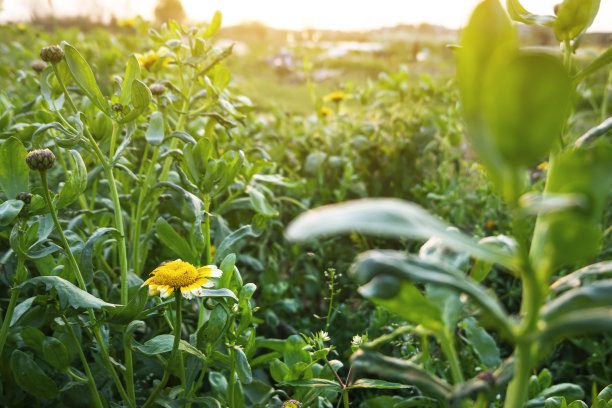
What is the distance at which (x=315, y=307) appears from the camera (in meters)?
1.70

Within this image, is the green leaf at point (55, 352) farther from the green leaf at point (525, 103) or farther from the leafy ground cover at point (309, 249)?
the green leaf at point (525, 103)

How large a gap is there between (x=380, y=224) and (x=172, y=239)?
708mm

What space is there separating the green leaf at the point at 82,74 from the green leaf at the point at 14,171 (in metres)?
0.15

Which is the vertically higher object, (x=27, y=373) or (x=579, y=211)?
(x=579, y=211)

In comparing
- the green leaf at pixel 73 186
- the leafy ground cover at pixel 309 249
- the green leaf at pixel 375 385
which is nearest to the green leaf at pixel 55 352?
the leafy ground cover at pixel 309 249

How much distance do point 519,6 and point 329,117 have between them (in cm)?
245

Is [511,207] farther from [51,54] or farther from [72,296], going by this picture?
[51,54]

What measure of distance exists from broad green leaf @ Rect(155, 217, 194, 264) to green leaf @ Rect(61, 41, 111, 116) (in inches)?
9.6

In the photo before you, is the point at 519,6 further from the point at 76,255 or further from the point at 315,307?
the point at 315,307

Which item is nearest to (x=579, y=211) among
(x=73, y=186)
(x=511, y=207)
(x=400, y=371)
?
(x=511, y=207)

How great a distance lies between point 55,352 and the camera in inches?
33.8

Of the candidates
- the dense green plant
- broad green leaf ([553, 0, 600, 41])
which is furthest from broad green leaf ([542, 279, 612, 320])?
broad green leaf ([553, 0, 600, 41])

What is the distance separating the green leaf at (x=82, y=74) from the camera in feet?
2.53

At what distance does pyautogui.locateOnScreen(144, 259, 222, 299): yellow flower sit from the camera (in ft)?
2.59
